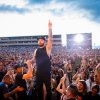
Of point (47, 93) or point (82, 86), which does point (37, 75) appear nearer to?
point (47, 93)

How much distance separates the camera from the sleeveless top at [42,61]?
6.33 m

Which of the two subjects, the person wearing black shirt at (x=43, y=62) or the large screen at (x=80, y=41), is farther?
the large screen at (x=80, y=41)

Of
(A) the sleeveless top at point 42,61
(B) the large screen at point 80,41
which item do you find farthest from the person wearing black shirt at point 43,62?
(B) the large screen at point 80,41

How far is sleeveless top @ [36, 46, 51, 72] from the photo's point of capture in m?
6.33

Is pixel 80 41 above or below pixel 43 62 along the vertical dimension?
above

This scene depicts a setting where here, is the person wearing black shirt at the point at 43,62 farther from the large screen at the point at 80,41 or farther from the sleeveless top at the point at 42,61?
the large screen at the point at 80,41

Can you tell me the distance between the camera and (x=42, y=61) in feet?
20.8

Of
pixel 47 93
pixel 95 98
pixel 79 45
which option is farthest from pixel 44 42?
pixel 79 45

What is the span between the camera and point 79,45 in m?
97.4

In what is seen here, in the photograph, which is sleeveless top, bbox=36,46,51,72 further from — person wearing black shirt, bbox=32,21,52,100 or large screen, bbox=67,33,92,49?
large screen, bbox=67,33,92,49

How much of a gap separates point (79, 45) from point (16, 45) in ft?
161

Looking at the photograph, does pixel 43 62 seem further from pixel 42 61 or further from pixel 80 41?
pixel 80 41

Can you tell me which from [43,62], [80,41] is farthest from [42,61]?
[80,41]

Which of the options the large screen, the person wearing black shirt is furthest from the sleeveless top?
the large screen
